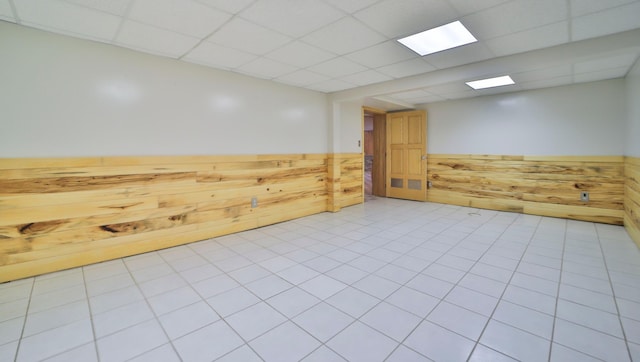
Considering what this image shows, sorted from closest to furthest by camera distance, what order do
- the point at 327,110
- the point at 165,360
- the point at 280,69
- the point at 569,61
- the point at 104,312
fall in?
the point at 165,360 < the point at 104,312 < the point at 569,61 < the point at 280,69 < the point at 327,110

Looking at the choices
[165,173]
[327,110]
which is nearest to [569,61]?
[327,110]

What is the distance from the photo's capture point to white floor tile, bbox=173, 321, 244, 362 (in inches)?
67.5

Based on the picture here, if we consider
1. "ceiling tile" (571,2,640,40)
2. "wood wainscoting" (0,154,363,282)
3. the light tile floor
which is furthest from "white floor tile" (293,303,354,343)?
"ceiling tile" (571,2,640,40)

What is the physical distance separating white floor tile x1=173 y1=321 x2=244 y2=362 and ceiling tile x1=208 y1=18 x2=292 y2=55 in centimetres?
262

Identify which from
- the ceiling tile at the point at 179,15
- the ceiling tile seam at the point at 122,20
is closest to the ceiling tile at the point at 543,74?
the ceiling tile at the point at 179,15

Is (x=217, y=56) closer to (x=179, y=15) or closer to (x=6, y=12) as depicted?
(x=179, y=15)

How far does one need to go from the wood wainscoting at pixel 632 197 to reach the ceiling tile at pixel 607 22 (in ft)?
6.45

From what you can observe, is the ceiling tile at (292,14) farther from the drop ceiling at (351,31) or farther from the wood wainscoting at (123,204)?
→ the wood wainscoting at (123,204)

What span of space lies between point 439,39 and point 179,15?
8.56 feet

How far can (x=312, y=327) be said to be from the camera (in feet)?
6.55

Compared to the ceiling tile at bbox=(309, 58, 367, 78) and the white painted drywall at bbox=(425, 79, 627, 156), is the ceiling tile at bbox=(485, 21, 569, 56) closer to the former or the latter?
the ceiling tile at bbox=(309, 58, 367, 78)

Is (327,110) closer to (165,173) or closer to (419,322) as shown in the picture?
(165,173)

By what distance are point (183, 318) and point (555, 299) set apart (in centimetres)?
310

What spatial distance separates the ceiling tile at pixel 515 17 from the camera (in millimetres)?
2279
